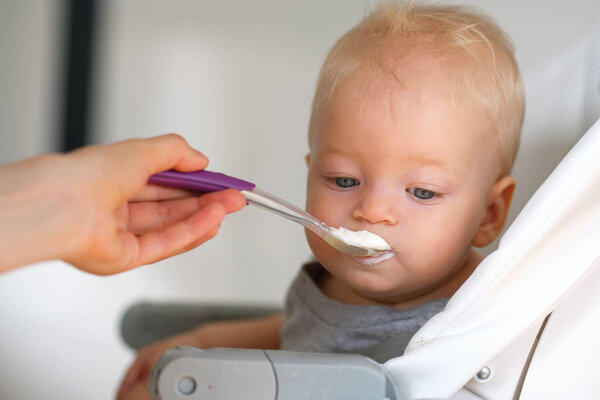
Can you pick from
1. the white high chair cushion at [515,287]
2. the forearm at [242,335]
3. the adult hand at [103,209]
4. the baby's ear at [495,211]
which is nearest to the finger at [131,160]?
the adult hand at [103,209]

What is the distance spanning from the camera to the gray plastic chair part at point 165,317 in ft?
3.82

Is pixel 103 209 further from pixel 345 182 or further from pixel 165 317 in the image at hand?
pixel 165 317

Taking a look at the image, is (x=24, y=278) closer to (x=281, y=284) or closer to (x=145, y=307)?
(x=145, y=307)

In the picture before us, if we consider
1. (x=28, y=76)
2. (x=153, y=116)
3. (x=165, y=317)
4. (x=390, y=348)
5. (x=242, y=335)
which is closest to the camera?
(x=390, y=348)

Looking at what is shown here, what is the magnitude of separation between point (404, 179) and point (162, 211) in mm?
236

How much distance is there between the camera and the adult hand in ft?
1.56

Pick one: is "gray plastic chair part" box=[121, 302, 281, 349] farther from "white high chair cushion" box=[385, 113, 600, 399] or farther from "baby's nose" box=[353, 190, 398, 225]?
"white high chair cushion" box=[385, 113, 600, 399]

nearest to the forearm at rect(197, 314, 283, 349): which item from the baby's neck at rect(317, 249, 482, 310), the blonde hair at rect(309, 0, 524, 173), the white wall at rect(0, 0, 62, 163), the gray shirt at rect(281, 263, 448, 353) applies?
the gray shirt at rect(281, 263, 448, 353)

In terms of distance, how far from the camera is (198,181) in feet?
1.95

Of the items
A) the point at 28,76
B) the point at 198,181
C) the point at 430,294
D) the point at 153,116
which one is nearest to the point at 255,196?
the point at 198,181

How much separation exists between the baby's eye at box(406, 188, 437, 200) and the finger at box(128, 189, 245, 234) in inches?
7.8

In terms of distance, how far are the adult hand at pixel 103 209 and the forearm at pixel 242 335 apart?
1.38ft

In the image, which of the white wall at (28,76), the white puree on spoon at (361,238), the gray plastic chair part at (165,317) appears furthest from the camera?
the white wall at (28,76)

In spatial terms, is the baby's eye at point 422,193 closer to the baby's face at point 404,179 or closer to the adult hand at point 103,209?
the baby's face at point 404,179
